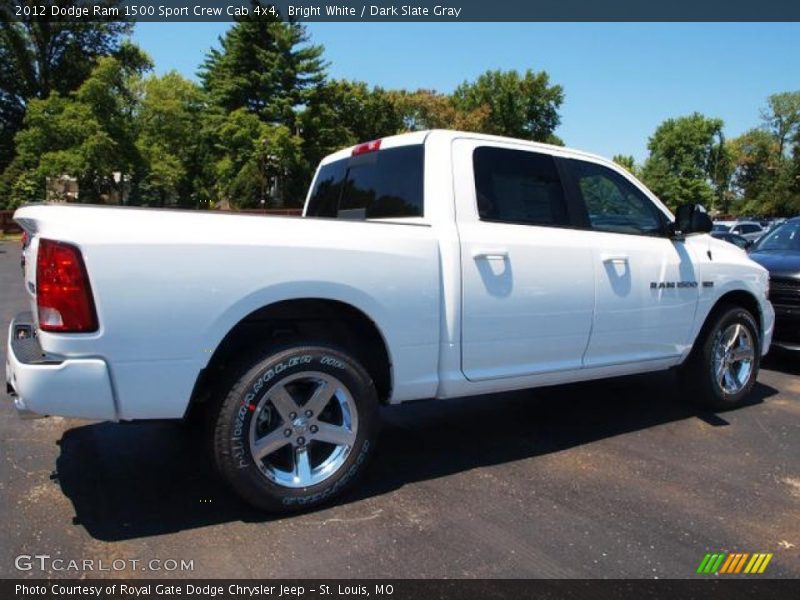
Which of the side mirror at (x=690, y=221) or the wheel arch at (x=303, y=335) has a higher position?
the side mirror at (x=690, y=221)

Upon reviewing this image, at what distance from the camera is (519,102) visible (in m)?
69.0

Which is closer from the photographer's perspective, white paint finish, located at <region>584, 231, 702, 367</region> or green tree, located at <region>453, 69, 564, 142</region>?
white paint finish, located at <region>584, 231, 702, 367</region>

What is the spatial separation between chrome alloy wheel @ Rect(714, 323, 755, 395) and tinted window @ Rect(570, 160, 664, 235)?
1.16 m

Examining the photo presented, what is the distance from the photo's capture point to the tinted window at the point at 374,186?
159 inches

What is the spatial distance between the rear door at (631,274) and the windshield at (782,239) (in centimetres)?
368

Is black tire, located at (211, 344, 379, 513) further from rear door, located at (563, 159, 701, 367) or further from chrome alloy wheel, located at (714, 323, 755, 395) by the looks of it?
chrome alloy wheel, located at (714, 323, 755, 395)

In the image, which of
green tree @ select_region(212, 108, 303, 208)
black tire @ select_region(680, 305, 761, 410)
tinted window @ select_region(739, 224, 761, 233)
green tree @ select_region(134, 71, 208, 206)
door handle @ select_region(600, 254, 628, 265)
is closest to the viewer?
door handle @ select_region(600, 254, 628, 265)

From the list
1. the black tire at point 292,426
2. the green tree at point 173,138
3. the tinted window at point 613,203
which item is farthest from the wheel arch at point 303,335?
the green tree at point 173,138

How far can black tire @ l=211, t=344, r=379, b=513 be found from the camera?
313 cm

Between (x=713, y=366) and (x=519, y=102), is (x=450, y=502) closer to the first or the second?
(x=713, y=366)

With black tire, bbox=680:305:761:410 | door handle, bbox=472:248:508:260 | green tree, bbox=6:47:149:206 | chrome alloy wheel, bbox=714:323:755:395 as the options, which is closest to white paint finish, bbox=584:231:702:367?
black tire, bbox=680:305:761:410

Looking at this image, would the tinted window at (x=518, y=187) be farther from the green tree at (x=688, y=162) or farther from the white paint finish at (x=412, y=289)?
the green tree at (x=688, y=162)

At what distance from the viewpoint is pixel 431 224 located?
12.4 feet
